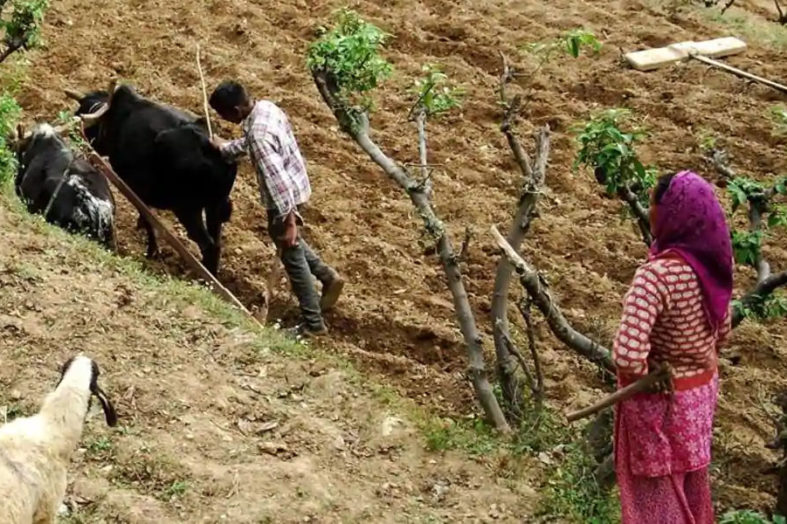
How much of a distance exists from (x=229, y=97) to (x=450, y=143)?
277 cm

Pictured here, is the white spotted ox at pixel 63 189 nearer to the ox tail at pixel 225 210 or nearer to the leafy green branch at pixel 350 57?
the ox tail at pixel 225 210

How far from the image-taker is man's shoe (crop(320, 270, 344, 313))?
7062 mm

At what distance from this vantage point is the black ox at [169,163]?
287 inches

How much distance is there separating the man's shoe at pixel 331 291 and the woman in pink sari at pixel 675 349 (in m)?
2.88

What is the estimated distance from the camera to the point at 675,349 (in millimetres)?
4305

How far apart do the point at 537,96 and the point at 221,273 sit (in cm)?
350

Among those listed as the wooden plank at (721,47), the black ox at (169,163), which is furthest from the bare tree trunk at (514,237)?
the wooden plank at (721,47)

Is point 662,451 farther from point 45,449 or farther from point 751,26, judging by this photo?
point 751,26

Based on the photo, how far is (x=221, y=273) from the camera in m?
7.61

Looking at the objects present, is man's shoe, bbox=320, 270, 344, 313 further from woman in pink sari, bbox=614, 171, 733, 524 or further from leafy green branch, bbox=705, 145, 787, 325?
woman in pink sari, bbox=614, 171, 733, 524

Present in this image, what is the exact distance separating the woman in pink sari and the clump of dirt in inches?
60.1

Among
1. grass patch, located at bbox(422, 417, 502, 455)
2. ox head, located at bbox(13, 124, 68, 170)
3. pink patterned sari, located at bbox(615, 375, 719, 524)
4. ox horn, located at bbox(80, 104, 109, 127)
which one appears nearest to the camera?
pink patterned sari, located at bbox(615, 375, 719, 524)

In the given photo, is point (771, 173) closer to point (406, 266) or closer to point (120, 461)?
point (406, 266)

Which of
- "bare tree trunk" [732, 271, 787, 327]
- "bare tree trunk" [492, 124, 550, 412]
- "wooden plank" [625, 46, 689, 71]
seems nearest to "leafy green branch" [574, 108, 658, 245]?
"bare tree trunk" [492, 124, 550, 412]
